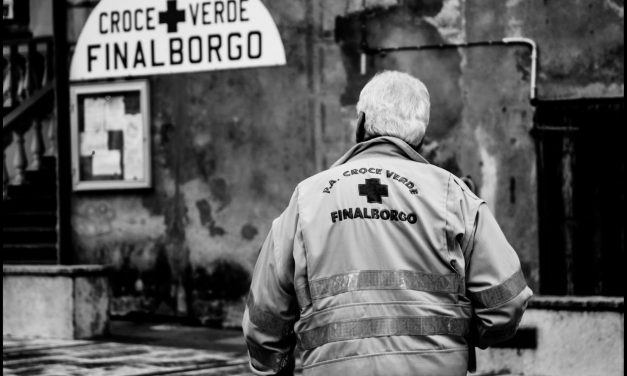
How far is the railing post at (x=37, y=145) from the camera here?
14.1 meters

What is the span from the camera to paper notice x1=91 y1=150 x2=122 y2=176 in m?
12.6

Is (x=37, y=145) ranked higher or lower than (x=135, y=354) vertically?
higher

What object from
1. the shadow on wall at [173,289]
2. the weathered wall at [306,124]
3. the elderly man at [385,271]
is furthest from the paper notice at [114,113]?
the elderly man at [385,271]

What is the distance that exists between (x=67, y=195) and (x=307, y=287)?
8.12 meters

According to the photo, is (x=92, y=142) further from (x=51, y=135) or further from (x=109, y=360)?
(x=109, y=360)

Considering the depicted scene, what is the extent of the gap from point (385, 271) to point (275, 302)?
13.7 inches

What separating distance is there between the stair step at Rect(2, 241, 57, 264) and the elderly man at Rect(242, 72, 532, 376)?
410 inches

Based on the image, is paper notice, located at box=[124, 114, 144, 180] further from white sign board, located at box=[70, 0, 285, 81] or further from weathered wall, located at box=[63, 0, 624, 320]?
white sign board, located at box=[70, 0, 285, 81]

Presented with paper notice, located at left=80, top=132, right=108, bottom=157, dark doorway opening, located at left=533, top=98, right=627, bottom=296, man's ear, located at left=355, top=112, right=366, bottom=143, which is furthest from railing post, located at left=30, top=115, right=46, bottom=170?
man's ear, located at left=355, top=112, right=366, bottom=143

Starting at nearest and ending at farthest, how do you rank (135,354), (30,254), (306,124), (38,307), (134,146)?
(135,354), (38,307), (306,124), (134,146), (30,254)

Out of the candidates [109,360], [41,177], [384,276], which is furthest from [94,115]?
[384,276]

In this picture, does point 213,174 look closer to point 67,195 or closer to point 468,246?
point 67,195

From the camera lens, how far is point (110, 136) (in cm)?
1264

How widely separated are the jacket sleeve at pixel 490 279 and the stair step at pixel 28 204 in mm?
11277
